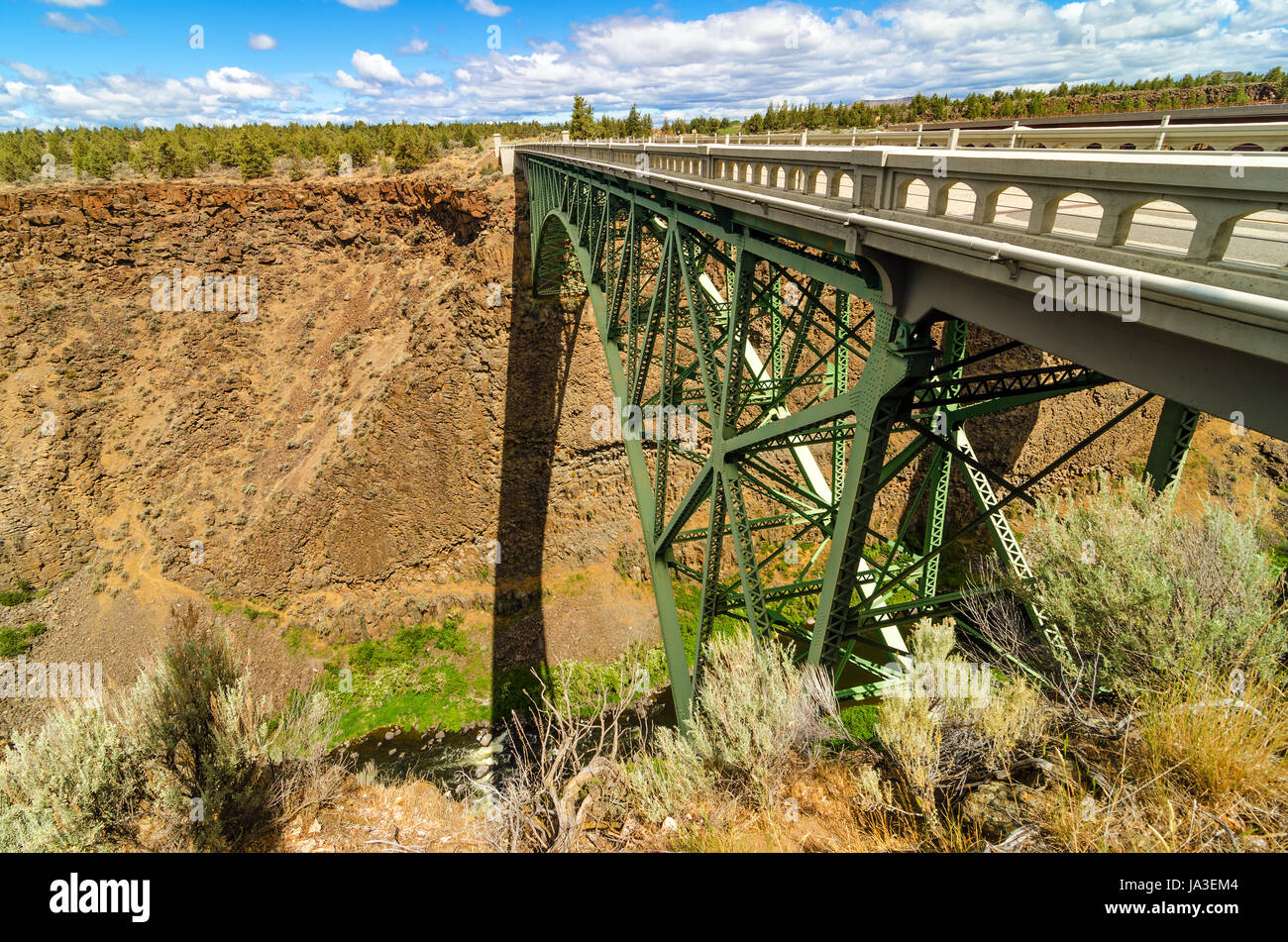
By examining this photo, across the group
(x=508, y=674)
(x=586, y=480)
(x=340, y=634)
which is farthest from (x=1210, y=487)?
(x=340, y=634)

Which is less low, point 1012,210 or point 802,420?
point 1012,210

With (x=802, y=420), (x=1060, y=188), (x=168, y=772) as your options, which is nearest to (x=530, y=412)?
(x=168, y=772)

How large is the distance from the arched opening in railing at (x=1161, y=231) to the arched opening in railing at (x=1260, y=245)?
0.16 metres

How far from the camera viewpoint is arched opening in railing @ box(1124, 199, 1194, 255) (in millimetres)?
2504

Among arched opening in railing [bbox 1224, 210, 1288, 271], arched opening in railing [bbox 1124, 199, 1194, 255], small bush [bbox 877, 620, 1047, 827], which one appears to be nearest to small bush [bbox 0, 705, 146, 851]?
small bush [bbox 877, 620, 1047, 827]

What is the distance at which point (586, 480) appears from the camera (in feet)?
78.2

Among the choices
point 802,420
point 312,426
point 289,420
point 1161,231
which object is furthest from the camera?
point 289,420

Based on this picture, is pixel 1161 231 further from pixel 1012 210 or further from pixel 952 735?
pixel 952 735

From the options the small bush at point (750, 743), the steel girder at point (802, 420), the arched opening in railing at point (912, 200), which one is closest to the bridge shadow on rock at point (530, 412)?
the steel girder at point (802, 420)

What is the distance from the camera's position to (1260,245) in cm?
237

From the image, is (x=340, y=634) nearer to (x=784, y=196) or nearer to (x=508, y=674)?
(x=508, y=674)

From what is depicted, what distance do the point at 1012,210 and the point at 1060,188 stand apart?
1.02 m

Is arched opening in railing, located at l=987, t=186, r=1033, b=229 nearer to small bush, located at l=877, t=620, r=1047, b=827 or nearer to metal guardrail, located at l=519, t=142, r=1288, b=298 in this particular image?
metal guardrail, located at l=519, t=142, r=1288, b=298

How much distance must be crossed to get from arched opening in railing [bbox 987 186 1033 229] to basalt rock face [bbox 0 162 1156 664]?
20064 millimetres
